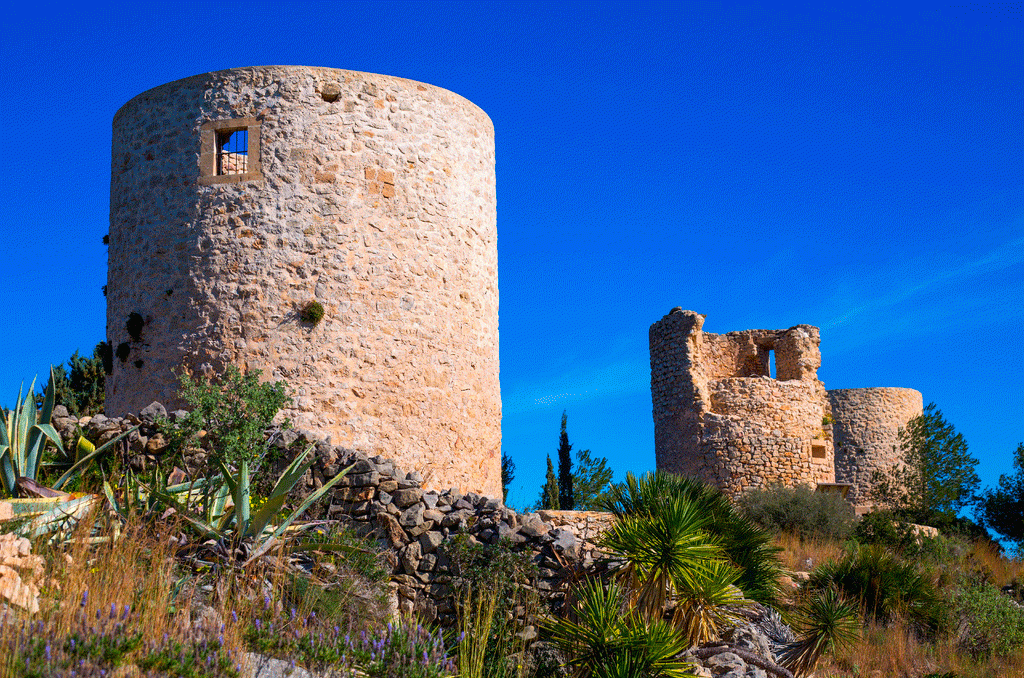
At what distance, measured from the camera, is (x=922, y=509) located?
2211 cm

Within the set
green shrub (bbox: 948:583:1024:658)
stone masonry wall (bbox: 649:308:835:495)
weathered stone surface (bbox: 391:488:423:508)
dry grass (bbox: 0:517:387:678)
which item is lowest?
green shrub (bbox: 948:583:1024:658)

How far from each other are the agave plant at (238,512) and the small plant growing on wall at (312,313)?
2.85 meters

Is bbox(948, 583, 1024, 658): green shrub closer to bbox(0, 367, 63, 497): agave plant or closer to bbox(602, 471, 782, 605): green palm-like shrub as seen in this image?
bbox(602, 471, 782, 605): green palm-like shrub

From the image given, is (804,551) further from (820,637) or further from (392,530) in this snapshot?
(392,530)

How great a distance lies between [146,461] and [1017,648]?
9.97m

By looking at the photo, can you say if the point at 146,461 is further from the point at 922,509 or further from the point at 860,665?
the point at 922,509

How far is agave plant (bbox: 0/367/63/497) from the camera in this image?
28.8ft

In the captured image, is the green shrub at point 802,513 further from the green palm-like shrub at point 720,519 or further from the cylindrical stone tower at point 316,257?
the cylindrical stone tower at point 316,257

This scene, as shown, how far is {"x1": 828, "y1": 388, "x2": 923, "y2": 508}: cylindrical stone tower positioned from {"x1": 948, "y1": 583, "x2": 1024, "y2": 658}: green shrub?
1653 centimetres

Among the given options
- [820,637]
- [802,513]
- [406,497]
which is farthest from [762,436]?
[406,497]

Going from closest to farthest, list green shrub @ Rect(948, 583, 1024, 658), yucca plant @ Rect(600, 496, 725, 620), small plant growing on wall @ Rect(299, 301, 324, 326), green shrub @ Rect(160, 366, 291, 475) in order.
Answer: yucca plant @ Rect(600, 496, 725, 620) → green shrub @ Rect(160, 366, 291, 475) → green shrub @ Rect(948, 583, 1024, 658) → small plant growing on wall @ Rect(299, 301, 324, 326)

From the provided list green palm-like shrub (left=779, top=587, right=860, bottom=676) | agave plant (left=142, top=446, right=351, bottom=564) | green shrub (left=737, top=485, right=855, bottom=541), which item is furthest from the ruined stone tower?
agave plant (left=142, top=446, right=351, bottom=564)

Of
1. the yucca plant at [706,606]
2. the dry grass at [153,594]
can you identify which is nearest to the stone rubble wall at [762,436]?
the yucca plant at [706,606]

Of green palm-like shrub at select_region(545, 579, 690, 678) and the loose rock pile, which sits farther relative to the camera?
the loose rock pile
